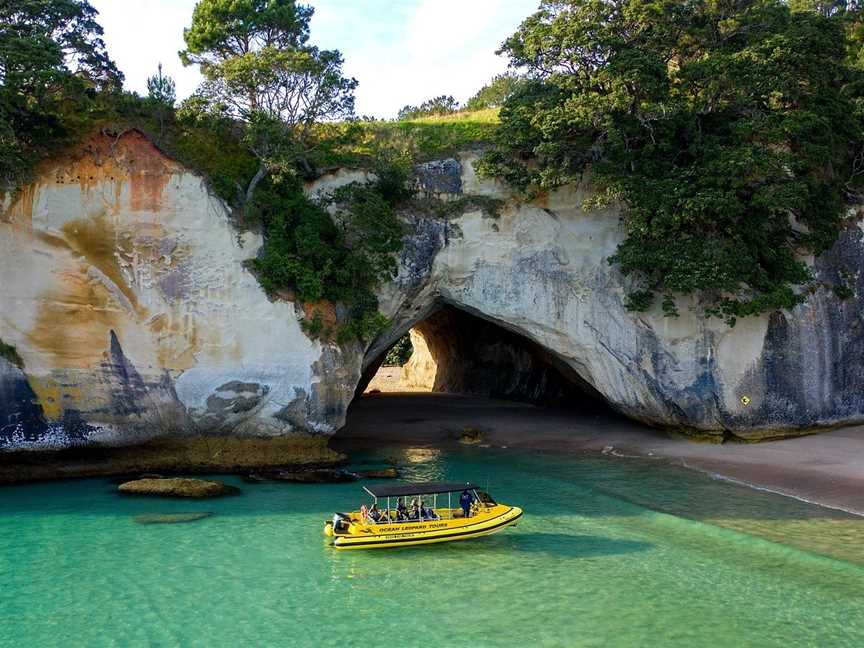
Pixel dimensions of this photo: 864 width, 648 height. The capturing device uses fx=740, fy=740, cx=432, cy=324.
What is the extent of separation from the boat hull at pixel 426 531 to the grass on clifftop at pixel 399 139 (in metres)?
13.0

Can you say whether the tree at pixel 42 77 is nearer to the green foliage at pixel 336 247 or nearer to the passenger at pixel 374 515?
the green foliage at pixel 336 247

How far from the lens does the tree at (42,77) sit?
19.1m

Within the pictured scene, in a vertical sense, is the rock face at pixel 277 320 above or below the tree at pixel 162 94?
below

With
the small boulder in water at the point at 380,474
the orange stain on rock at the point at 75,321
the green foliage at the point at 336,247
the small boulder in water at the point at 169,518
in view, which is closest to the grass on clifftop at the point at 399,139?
the green foliage at the point at 336,247

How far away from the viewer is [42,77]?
19172 mm

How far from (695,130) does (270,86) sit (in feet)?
44.4

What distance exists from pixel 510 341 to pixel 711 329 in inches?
588

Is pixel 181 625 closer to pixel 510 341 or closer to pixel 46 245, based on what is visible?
pixel 46 245

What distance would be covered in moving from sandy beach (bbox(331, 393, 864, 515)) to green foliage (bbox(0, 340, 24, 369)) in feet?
35.5

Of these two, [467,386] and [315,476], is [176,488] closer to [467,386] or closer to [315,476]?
[315,476]

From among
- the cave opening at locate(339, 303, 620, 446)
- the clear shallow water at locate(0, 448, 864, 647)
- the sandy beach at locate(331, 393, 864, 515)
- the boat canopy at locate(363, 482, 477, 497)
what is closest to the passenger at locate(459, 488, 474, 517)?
the boat canopy at locate(363, 482, 477, 497)

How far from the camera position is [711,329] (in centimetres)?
2453

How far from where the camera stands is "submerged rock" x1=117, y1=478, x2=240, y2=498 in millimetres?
18891

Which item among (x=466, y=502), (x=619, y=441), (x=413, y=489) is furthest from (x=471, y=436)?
(x=413, y=489)
